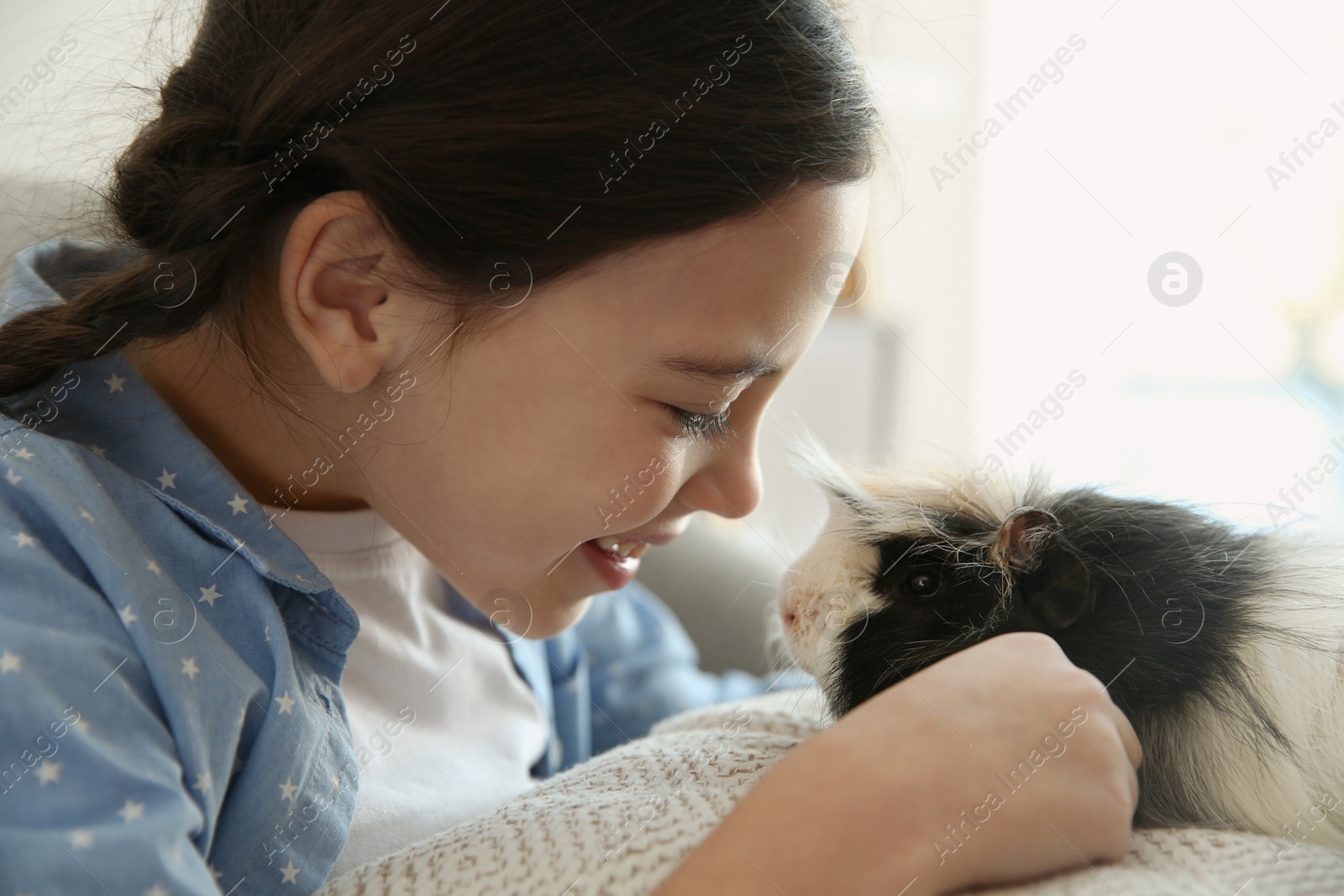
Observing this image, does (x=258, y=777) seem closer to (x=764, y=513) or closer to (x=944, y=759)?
(x=944, y=759)

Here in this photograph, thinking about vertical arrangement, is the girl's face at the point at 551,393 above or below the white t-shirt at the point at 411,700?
above

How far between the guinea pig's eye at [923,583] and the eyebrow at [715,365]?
0.59 ft

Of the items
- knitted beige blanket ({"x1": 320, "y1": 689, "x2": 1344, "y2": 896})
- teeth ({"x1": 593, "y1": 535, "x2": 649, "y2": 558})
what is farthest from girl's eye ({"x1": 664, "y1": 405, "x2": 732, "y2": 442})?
knitted beige blanket ({"x1": 320, "y1": 689, "x2": 1344, "y2": 896})

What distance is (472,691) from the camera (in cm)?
88

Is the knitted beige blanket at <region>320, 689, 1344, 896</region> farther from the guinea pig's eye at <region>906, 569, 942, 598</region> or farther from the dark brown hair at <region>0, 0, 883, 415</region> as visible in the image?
the dark brown hair at <region>0, 0, 883, 415</region>

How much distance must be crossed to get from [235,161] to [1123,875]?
0.65m

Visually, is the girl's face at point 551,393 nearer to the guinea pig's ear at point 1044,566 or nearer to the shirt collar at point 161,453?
the shirt collar at point 161,453

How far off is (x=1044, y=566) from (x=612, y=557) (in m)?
0.33

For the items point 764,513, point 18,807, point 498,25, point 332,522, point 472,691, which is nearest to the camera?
point 18,807

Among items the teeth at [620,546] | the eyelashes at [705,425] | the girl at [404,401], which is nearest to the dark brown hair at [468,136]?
the girl at [404,401]

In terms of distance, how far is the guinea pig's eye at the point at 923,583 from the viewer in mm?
645

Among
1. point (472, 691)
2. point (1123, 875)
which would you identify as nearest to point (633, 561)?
point (472, 691)

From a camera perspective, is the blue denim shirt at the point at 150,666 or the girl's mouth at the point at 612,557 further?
the girl's mouth at the point at 612,557

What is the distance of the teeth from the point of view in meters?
0.74
